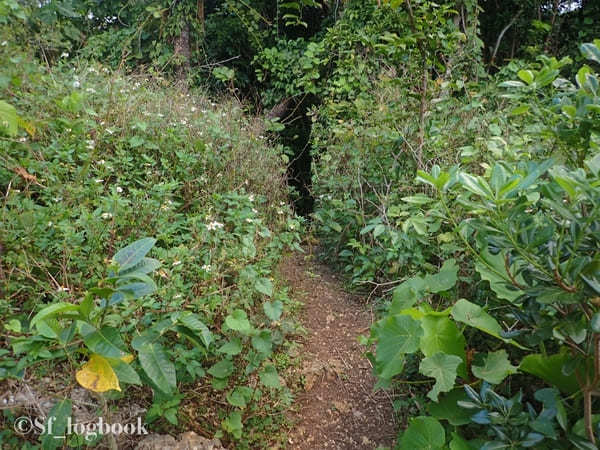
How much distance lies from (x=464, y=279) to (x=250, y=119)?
11.4 ft

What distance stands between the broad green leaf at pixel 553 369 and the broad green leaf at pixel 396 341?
0.40 meters

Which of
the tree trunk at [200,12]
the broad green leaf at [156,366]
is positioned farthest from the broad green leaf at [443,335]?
the tree trunk at [200,12]

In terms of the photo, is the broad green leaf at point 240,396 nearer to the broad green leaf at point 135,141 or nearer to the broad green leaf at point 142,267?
the broad green leaf at point 142,267

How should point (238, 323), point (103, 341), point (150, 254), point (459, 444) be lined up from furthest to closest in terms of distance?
point (150, 254)
point (238, 323)
point (459, 444)
point (103, 341)

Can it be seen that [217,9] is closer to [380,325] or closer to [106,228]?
[106,228]

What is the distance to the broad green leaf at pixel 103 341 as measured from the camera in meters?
1.19

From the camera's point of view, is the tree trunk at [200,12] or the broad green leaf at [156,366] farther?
the tree trunk at [200,12]

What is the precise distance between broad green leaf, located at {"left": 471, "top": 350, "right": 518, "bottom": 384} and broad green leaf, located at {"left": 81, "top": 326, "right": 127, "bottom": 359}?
4.17ft

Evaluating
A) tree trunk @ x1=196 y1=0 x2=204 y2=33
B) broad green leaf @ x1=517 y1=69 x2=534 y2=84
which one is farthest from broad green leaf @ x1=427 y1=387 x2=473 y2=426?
tree trunk @ x1=196 y1=0 x2=204 y2=33

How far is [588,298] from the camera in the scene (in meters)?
1.21

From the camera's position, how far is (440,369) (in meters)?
1.66

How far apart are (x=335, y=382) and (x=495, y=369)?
102cm

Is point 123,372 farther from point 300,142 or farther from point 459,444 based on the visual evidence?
point 300,142

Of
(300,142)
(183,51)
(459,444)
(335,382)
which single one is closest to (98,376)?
(459,444)
